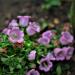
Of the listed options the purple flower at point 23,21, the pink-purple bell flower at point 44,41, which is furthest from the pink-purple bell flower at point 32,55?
the purple flower at point 23,21

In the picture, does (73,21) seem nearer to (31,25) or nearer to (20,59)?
(31,25)

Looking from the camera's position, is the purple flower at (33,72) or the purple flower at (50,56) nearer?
the purple flower at (33,72)

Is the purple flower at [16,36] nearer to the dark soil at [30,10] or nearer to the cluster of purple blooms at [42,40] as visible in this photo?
the cluster of purple blooms at [42,40]

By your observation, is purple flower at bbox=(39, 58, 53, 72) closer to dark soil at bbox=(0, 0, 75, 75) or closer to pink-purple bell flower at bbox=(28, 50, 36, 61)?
pink-purple bell flower at bbox=(28, 50, 36, 61)

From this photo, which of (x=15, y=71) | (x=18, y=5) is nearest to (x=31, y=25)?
(x=15, y=71)

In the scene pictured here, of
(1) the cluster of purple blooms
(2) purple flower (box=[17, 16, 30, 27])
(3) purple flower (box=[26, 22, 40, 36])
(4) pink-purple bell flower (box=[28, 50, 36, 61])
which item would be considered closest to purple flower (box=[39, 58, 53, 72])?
(1) the cluster of purple blooms

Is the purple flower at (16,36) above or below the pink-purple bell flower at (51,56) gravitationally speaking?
above

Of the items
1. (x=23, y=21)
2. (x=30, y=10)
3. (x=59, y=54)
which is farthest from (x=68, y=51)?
(x=30, y=10)

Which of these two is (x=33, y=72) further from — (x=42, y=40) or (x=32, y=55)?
(x=42, y=40)
